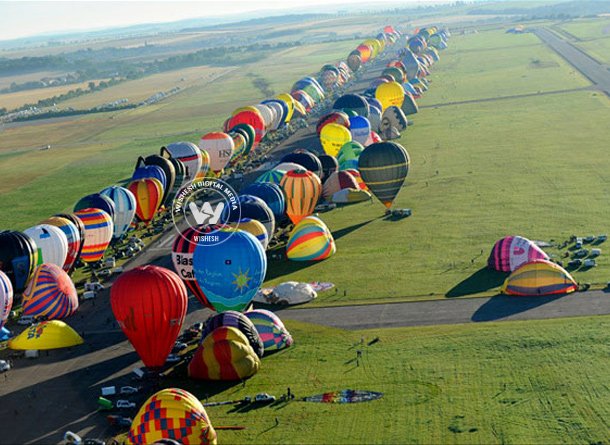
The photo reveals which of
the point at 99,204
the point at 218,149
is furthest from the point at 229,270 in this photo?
the point at 218,149

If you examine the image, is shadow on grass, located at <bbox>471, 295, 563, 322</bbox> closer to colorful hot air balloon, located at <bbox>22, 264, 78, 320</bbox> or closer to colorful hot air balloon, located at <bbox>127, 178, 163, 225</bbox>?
colorful hot air balloon, located at <bbox>22, 264, 78, 320</bbox>

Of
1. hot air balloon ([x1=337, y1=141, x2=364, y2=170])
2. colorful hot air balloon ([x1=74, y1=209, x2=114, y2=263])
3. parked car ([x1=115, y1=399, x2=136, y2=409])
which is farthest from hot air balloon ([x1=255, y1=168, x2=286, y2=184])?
parked car ([x1=115, y1=399, x2=136, y2=409])

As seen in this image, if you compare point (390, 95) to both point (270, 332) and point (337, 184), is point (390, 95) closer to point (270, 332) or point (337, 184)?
point (337, 184)

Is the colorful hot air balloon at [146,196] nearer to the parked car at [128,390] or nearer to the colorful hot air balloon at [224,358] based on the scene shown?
the colorful hot air balloon at [224,358]

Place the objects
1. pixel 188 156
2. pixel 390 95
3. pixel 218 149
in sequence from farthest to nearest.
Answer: pixel 390 95 → pixel 218 149 → pixel 188 156

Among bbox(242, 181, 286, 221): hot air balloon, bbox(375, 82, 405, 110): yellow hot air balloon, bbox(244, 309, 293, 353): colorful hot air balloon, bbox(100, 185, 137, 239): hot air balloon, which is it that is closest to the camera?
bbox(244, 309, 293, 353): colorful hot air balloon

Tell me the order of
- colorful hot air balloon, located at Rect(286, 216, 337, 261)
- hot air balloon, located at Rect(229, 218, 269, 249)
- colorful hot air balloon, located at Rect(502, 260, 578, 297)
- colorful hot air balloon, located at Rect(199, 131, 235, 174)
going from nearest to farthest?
colorful hot air balloon, located at Rect(502, 260, 578, 297), hot air balloon, located at Rect(229, 218, 269, 249), colorful hot air balloon, located at Rect(286, 216, 337, 261), colorful hot air balloon, located at Rect(199, 131, 235, 174)
